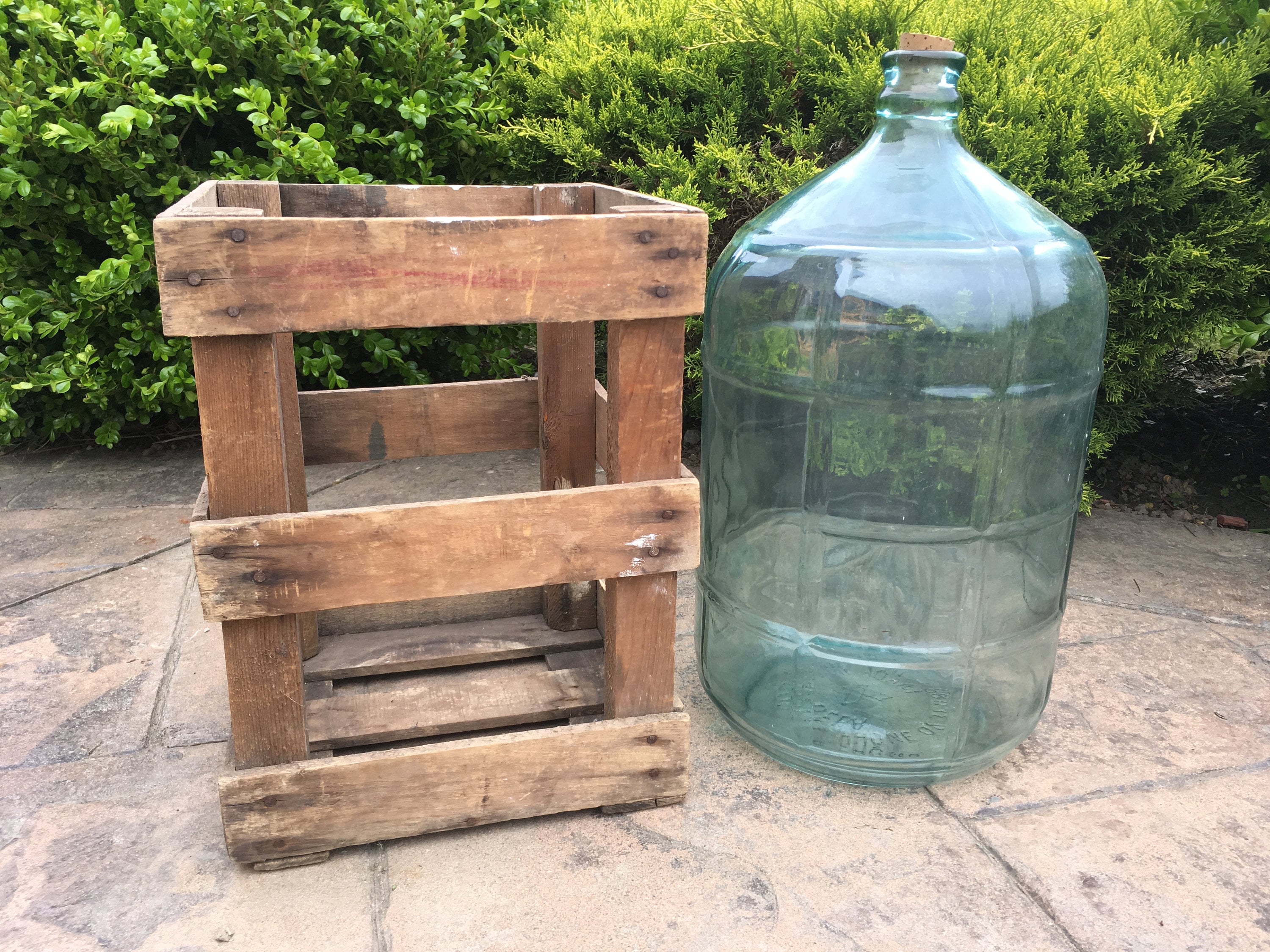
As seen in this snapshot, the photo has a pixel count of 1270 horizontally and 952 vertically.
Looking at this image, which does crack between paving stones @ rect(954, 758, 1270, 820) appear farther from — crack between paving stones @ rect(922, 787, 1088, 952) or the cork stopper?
the cork stopper

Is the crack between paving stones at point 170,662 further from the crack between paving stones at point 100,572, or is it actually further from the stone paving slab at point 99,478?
the stone paving slab at point 99,478

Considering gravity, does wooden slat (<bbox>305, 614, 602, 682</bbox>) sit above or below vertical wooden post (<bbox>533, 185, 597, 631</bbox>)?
below

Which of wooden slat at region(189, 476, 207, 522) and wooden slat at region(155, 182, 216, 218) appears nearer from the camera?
wooden slat at region(155, 182, 216, 218)

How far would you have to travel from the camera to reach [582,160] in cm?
312

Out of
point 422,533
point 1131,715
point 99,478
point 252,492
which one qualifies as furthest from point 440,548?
point 99,478

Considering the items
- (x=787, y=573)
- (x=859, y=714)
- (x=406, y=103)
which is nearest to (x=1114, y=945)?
(x=859, y=714)

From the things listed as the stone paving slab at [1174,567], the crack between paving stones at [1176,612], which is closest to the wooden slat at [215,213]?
the crack between paving stones at [1176,612]

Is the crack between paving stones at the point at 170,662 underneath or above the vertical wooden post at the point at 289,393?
underneath

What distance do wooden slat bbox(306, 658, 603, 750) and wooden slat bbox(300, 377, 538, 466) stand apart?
1.79ft

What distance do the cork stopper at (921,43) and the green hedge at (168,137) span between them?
2.00 m

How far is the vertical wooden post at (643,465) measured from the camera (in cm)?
169

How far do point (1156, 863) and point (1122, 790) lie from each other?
0.73 ft

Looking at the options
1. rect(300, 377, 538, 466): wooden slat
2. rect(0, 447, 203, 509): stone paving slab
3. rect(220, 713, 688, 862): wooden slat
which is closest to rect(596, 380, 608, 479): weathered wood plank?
rect(300, 377, 538, 466): wooden slat

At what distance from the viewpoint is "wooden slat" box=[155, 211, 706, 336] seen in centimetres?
144
